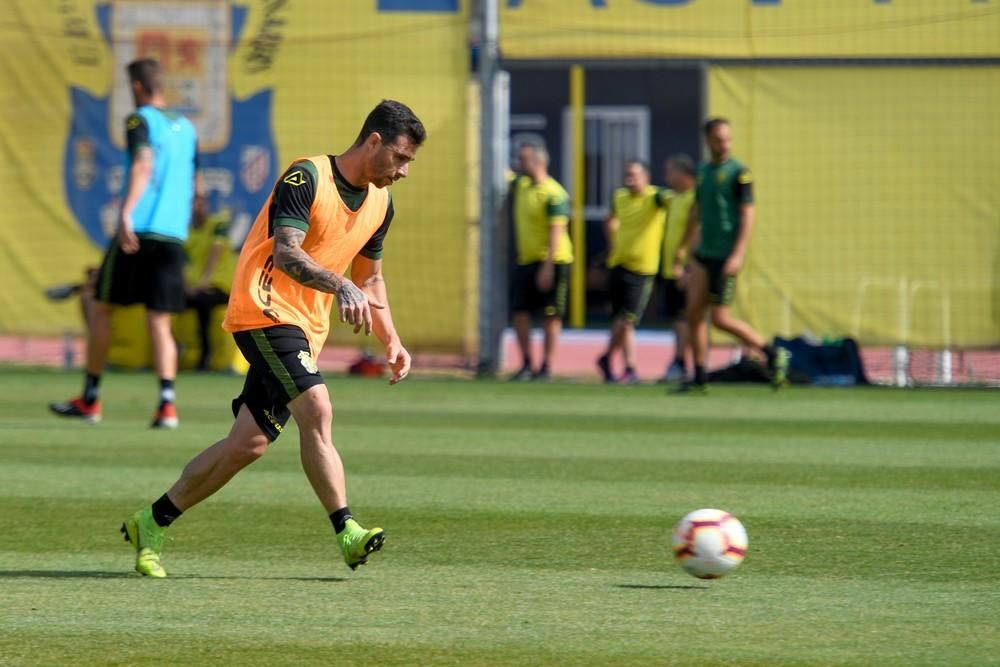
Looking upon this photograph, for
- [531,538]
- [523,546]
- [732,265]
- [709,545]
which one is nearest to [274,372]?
[523,546]

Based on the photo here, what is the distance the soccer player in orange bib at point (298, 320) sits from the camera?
6820 millimetres

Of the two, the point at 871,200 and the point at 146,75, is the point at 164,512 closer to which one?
the point at 146,75

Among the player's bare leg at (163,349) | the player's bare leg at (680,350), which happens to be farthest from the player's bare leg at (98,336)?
the player's bare leg at (680,350)

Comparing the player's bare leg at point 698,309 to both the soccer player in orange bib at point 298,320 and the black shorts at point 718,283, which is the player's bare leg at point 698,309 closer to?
the black shorts at point 718,283

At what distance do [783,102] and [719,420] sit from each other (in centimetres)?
654

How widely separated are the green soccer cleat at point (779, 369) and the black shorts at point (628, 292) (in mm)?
1857

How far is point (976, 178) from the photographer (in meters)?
18.9

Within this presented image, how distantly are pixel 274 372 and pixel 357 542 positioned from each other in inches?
28.0

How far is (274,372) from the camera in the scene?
6848 mm

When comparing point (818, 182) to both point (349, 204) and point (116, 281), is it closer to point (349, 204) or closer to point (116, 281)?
point (116, 281)

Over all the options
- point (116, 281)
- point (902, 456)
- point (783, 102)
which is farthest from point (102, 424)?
point (783, 102)

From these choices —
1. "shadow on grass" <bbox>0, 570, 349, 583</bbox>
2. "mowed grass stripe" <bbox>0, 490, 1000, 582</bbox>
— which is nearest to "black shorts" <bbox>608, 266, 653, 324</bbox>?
"mowed grass stripe" <bbox>0, 490, 1000, 582</bbox>

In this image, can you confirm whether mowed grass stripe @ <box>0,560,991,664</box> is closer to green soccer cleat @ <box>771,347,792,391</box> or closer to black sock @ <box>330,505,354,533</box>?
black sock @ <box>330,505,354,533</box>

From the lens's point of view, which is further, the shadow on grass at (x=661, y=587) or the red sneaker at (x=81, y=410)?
the red sneaker at (x=81, y=410)
